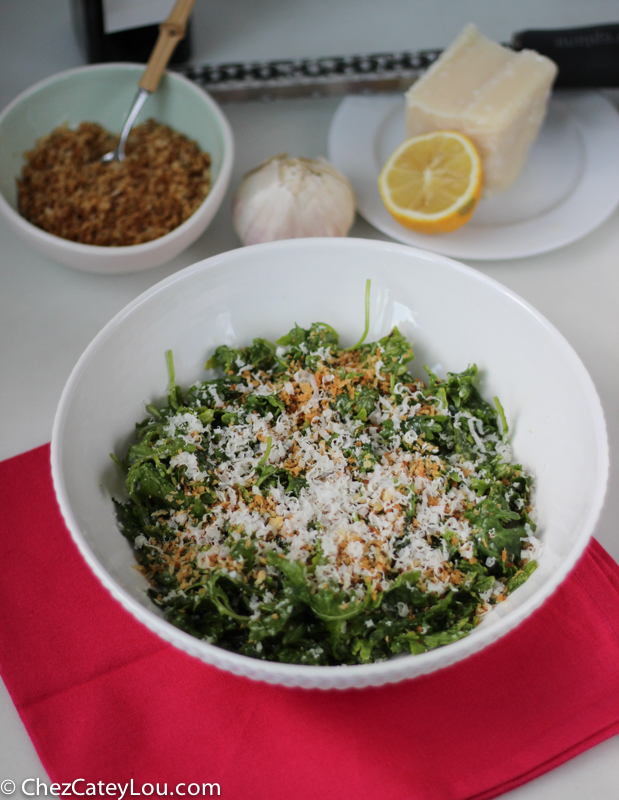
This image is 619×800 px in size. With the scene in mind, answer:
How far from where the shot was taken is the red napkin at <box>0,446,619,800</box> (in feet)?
3.11

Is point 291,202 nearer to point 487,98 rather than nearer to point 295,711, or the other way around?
point 487,98

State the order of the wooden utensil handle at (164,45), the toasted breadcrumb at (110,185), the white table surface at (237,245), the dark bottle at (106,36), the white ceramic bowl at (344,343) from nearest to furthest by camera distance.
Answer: the white ceramic bowl at (344,343), the white table surface at (237,245), the toasted breadcrumb at (110,185), the wooden utensil handle at (164,45), the dark bottle at (106,36)

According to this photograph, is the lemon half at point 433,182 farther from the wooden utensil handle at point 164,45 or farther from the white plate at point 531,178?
the wooden utensil handle at point 164,45

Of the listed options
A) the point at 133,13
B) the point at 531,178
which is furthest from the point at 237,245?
the point at 531,178

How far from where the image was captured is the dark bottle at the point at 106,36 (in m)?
1.67

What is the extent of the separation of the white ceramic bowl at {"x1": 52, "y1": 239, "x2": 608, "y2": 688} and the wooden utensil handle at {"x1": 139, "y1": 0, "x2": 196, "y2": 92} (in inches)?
27.4

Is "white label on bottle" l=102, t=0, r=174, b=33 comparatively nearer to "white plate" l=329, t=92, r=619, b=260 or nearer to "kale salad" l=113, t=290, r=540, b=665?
"white plate" l=329, t=92, r=619, b=260

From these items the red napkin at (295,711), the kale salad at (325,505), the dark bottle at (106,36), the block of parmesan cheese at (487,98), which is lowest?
the red napkin at (295,711)

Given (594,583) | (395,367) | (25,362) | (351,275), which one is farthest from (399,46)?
(594,583)

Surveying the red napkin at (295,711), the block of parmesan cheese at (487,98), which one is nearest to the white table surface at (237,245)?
the red napkin at (295,711)

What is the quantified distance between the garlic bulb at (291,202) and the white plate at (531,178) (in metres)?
0.14

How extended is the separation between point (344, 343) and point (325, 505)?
0.39 m

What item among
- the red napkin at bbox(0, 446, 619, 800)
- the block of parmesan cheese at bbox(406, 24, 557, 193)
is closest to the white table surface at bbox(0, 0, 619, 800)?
the red napkin at bbox(0, 446, 619, 800)

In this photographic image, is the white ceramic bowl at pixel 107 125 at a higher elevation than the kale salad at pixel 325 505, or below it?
higher
